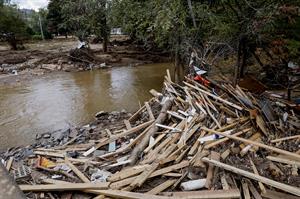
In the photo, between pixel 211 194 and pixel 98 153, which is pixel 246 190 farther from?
pixel 98 153

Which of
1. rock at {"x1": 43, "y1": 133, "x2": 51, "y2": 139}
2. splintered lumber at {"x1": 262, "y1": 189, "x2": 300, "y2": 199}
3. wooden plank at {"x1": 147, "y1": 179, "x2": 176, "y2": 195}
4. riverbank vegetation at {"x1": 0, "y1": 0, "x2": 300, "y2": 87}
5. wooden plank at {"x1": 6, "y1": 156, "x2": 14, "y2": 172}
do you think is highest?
riverbank vegetation at {"x1": 0, "y1": 0, "x2": 300, "y2": 87}

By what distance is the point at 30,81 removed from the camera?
15.2 m

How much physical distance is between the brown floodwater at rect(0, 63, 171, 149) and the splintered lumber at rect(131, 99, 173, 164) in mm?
2761

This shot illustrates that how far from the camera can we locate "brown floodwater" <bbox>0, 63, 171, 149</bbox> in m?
8.70

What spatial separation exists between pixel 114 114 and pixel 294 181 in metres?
5.44

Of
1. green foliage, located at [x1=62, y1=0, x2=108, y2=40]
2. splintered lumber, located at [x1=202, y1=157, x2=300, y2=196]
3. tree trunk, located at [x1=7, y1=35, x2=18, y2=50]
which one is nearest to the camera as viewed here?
splintered lumber, located at [x1=202, y1=157, x2=300, y2=196]

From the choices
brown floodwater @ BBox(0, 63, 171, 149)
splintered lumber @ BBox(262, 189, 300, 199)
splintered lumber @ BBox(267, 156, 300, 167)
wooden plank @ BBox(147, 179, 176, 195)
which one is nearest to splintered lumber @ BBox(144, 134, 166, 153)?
wooden plank @ BBox(147, 179, 176, 195)

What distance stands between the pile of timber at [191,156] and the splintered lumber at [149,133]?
2 centimetres

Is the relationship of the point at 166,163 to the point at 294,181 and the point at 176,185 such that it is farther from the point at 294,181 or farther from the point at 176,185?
the point at 294,181

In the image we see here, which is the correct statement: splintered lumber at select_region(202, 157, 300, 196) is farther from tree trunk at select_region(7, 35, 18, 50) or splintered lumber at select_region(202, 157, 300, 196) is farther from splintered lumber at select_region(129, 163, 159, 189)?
tree trunk at select_region(7, 35, 18, 50)

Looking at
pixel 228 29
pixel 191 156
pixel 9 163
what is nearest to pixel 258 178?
pixel 191 156

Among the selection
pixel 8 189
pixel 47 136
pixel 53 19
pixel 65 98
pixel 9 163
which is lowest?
pixel 65 98

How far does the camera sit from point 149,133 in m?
6.17

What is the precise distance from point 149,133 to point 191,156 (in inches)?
50.6
